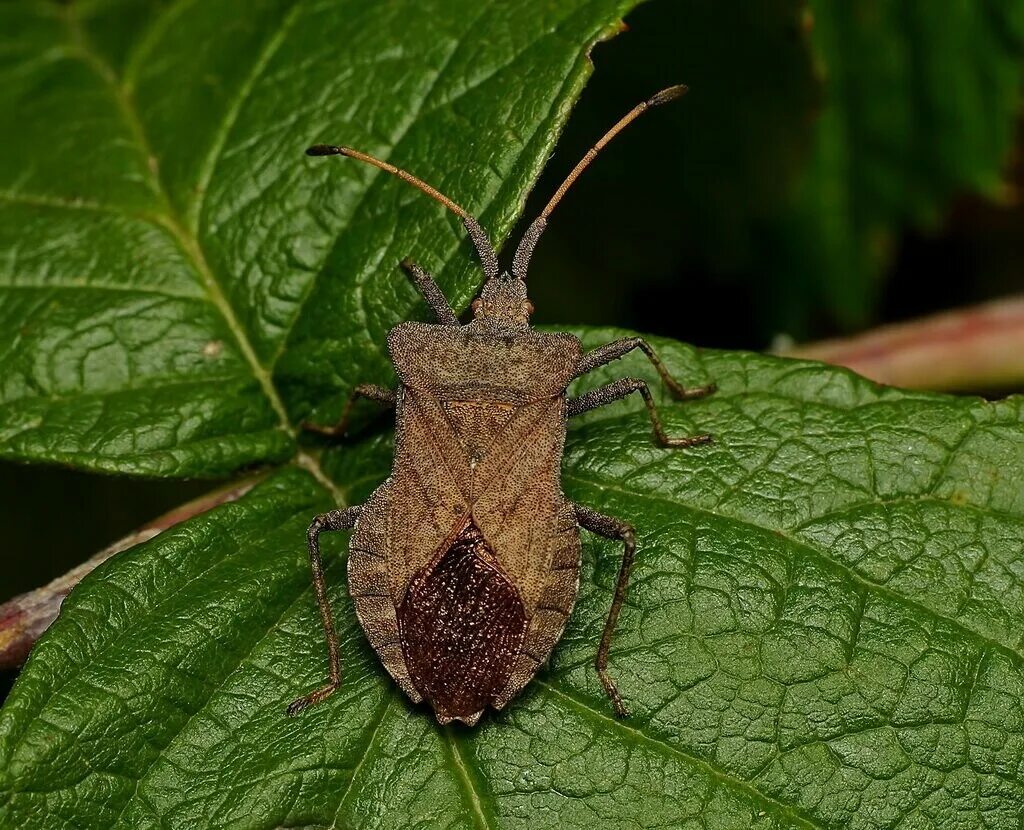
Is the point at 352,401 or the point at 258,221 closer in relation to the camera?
the point at 352,401

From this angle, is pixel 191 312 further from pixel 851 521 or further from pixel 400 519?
pixel 851 521

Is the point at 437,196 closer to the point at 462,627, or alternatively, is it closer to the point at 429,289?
the point at 429,289

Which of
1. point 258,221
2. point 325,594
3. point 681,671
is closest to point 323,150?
point 258,221

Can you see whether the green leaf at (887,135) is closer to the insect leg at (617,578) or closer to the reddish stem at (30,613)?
the insect leg at (617,578)

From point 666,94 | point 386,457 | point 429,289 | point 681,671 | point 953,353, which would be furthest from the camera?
point 953,353

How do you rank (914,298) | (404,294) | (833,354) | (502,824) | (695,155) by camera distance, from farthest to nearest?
(914,298) < (695,155) < (833,354) < (404,294) < (502,824)

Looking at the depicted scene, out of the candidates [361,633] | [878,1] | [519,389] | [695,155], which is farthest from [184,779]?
[878,1]
